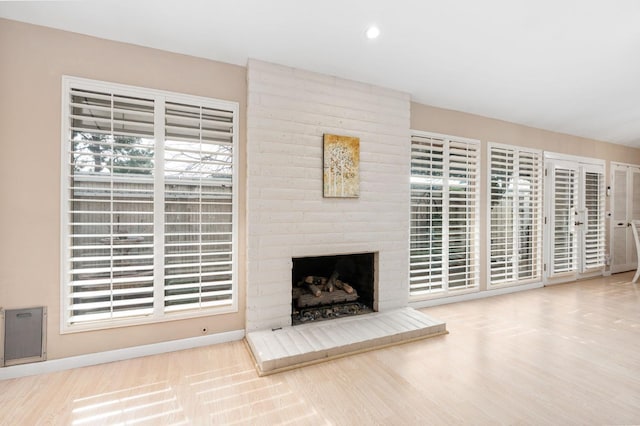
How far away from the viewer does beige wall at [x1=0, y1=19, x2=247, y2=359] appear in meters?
2.13

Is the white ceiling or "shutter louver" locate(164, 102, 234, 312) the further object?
"shutter louver" locate(164, 102, 234, 312)

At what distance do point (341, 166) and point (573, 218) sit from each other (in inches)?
182

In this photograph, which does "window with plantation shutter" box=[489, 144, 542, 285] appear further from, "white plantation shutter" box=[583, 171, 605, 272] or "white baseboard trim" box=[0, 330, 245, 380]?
"white baseboard trim" box=[0, 330, 245, 380]

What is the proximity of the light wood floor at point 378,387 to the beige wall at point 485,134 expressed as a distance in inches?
68.9

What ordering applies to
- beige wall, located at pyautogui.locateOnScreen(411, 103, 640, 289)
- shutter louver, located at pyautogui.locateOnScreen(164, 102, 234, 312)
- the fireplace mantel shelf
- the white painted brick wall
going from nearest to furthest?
→ the fireplace mantel shelf
shutter louver, located at pyautogui.locateOnScreen(164, 102, 234, 312)
the white painted brick wall
beige wall, located at pyautogui.locateOnScreen(411, 103, 640, 289)

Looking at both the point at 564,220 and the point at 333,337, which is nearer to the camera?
the point at 333,337

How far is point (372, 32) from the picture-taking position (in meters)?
2.46

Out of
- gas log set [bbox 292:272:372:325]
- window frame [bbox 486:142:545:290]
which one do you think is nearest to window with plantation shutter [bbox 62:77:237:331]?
gas log set [bbox 292:272:372:325]

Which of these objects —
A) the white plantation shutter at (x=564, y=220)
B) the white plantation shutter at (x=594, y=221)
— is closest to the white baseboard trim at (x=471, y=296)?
the white plantation shutter at (x=564, y=220)

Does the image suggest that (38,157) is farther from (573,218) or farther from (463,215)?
(573,218)

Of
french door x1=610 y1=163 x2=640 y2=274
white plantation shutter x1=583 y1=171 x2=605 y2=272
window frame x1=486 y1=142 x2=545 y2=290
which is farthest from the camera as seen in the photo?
french door x1=610 y1=163 x2=640 y2=274

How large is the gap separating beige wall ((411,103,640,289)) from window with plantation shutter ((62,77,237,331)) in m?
2.51

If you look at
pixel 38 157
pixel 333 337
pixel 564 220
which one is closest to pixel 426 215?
pixel 333 337

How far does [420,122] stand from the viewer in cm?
373
